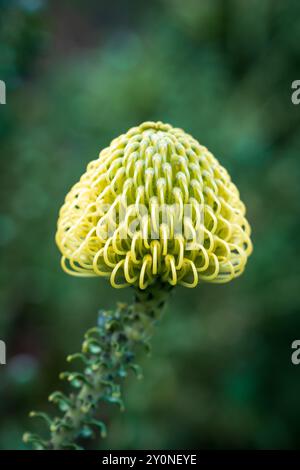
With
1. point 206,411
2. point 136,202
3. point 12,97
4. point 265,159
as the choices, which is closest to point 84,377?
point 136,202

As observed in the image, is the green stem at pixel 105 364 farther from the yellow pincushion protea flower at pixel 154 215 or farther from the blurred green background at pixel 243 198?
the blurred green background at pixel 243 198

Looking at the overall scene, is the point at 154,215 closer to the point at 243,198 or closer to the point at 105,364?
the point at 105,364

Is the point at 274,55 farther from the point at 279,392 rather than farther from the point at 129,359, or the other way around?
the point at 129,359

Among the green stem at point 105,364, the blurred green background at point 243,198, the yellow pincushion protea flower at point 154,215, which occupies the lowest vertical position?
the green stem at point 105,364

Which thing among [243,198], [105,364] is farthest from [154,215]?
[243,198]

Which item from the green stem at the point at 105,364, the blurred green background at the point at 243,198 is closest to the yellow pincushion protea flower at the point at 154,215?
the green stem at the point at 105,364
